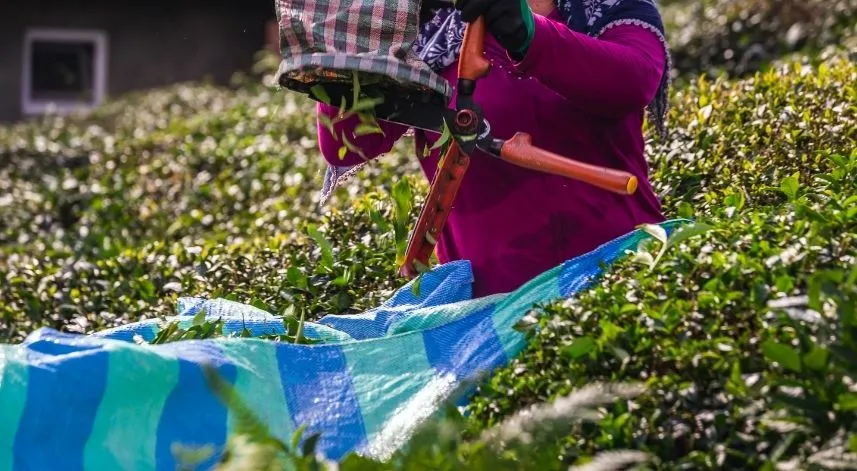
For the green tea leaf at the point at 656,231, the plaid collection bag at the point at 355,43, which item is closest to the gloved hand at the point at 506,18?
the plaid collection bag at the point at 355,43

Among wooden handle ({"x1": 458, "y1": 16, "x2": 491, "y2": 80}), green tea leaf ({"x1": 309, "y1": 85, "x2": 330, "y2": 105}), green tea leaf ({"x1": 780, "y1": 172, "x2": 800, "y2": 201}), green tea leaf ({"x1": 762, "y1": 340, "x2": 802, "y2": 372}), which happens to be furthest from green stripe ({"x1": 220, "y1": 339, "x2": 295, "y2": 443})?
green tea leaf ({"x1": 780, "y1": 172, "x2": 800, "y2": 201})

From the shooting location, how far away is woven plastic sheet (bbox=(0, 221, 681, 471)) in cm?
243

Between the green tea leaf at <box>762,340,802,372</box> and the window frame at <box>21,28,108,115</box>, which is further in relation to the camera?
the window frame at <box>21,28,108,115</box>

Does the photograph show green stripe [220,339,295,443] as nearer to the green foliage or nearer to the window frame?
the green foliage

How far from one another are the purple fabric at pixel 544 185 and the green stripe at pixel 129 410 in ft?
2.76

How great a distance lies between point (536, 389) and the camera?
Result: 2.43 m

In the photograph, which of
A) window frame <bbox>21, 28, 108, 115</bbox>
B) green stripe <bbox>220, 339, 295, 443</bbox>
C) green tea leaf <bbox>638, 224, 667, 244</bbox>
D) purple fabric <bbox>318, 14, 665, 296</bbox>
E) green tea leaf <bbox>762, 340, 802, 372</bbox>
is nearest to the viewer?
green tea leaf <bbox>762, 340, 802, 372</bbox>

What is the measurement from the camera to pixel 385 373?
270 centimetres

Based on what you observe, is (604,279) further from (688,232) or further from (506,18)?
(506,18)

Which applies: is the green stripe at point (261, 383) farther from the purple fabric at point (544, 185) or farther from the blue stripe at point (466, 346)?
the purple fabric at point (544, 185)

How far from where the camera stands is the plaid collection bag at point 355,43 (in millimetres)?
2693

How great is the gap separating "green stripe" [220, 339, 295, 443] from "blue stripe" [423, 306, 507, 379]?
343 millimetres

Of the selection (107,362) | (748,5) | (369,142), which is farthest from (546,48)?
(748,5)

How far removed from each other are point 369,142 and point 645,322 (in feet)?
3.47
